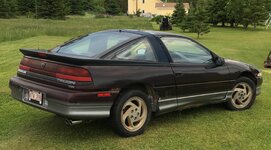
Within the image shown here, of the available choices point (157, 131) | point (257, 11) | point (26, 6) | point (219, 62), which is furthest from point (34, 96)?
point (26, 6)

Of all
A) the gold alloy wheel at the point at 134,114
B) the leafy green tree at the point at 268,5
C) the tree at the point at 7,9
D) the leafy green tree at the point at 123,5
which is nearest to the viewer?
the gold alloy wheel at the point at 134,114

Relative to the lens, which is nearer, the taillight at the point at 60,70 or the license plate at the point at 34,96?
the taillight at the point at 60,70

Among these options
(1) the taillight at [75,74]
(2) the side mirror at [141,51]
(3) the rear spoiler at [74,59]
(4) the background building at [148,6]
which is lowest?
(1) the taillight at [75,74]

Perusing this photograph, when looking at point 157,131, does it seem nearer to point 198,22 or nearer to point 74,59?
point 74,59

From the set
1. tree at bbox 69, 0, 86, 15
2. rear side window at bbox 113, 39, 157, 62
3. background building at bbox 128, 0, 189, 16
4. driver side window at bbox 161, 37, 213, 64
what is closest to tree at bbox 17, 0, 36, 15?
tree at bbox 69, 0, 86, 15

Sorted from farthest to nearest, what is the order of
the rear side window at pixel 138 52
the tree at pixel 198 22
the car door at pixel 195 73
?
the tree at pixel 198 22
the car door at pixel 195 73
the rear side window at pixel 138 52

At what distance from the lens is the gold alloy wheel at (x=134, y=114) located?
5.45 meters

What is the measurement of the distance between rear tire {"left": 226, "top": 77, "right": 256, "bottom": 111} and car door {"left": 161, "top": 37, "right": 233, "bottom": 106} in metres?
0.31

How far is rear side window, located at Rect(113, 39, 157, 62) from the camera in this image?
18.2 ft

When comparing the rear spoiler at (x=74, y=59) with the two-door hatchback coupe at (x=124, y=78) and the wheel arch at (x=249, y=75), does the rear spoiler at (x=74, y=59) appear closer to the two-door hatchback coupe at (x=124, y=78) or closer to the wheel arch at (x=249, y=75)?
the two-door hatchback coupe at (x=124, y=78)

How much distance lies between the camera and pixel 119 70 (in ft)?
17.3

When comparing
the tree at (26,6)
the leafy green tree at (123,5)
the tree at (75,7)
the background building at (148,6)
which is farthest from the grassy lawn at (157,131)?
the leafy green tree at (123,5)

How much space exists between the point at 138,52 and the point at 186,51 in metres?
1.09

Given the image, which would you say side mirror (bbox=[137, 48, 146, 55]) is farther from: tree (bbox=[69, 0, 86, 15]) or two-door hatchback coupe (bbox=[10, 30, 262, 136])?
tree (bbox=[69, 0, 86, 15])
